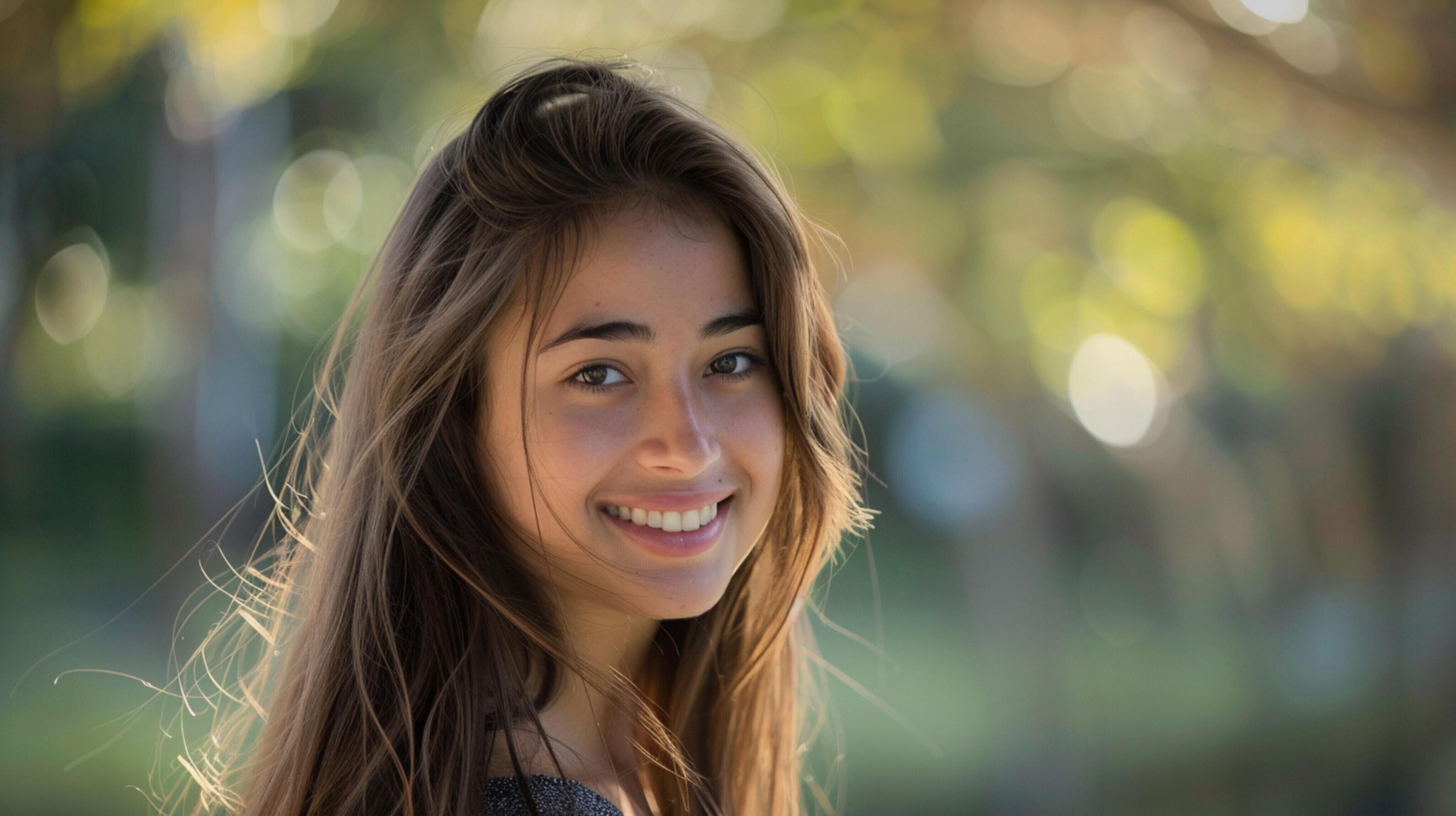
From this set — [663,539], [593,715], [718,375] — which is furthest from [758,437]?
[593,715]

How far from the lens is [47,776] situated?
563cm

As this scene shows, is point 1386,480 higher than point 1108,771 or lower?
higher

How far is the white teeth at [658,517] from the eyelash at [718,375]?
0.17 metres

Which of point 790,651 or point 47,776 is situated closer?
point 790,651

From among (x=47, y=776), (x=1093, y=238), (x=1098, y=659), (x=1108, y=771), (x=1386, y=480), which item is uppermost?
(x=1093, y=238)

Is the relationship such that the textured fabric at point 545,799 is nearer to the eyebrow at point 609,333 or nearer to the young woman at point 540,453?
the young woman at point 540,453

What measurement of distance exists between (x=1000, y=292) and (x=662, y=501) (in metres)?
4.29

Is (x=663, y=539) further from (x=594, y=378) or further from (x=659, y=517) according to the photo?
(x=594, y=378)

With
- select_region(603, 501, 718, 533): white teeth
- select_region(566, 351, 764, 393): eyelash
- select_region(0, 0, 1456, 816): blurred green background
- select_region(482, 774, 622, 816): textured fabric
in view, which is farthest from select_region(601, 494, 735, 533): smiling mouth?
select_region(0, 0, 1456, 816): blurred green background

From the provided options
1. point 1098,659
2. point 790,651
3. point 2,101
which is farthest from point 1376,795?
point 2,101

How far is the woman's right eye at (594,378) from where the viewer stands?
5.44 ft

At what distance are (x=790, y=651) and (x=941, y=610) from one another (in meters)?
7.54

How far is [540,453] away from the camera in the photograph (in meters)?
1.66

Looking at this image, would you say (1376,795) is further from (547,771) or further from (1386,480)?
(547,771)
